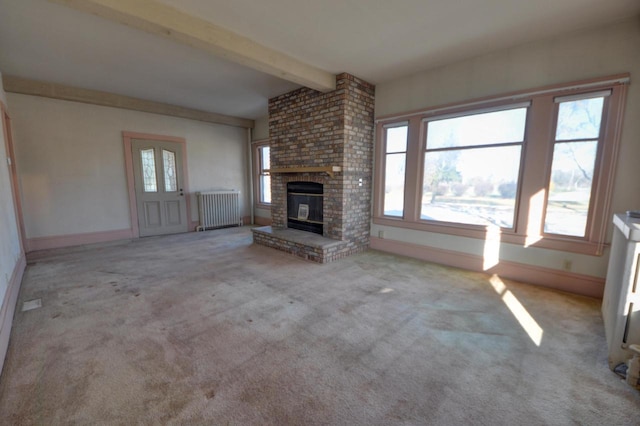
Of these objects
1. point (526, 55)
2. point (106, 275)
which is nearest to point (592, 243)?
point (526, 55)

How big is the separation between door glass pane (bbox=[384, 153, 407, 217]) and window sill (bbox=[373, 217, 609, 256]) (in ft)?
0.61

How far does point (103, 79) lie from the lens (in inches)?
170

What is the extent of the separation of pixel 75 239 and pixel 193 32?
15.5ft

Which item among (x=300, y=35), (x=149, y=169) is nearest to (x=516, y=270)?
(x=300, y=35)

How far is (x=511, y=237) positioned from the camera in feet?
11.3

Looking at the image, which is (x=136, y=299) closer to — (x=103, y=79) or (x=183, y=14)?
(x=183, y=14)

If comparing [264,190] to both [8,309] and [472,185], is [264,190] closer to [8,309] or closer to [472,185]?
[472,185]

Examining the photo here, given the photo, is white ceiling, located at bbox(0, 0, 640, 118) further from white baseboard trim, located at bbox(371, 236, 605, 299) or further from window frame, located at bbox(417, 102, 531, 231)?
white baseboard trim, located at bbox(371, 236, 605, 299)

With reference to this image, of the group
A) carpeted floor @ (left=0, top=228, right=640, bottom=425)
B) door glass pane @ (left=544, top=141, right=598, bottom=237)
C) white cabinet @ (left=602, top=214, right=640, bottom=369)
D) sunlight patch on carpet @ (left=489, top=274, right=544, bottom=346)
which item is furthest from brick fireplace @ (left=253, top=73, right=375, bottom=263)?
white cabinet @ (left=602, top=214, right=640, bottom=369)

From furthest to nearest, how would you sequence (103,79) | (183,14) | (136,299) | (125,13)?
1. (103,79)
2. (136,299)
3. (183,14)
4. (125,13)

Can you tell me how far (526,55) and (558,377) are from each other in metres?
3.48

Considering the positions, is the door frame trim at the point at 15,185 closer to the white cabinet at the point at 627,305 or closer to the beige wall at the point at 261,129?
the beige wall at the point at 261,129

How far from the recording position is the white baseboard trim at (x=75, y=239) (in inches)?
181

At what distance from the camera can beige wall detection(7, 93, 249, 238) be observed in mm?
4477
